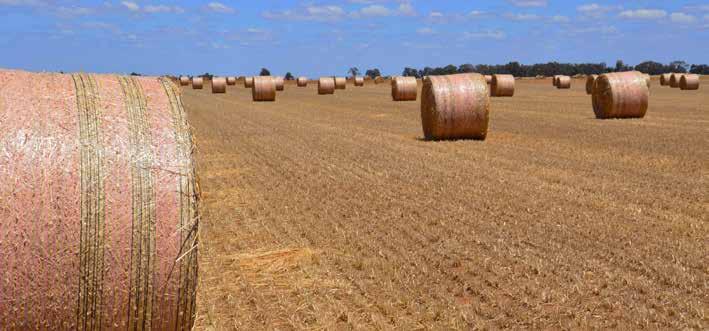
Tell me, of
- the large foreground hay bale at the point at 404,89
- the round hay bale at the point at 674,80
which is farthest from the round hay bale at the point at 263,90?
the round hay bale at the point at 674,80

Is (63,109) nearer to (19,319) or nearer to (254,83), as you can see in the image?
(19,319)

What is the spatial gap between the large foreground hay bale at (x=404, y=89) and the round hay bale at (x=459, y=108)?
20.5 metres

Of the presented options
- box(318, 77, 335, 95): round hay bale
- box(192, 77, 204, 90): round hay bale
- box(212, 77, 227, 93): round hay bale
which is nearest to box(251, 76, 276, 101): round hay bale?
box(318, 77, 335, 95): round hay bale

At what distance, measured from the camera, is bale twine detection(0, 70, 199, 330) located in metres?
4.30

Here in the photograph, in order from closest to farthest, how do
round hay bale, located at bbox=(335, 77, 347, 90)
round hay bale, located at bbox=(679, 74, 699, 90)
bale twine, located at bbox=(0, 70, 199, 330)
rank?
bale twine, located at bbox=(0, 70, 199, 330), round hay bale, located at bbox=(679, 74, 699, 90), round hay bale, located at bbox=(335, 77, 347, 90)

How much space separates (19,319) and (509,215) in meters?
5.93

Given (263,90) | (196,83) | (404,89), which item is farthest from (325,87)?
(196,83)

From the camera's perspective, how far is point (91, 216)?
14.4 feet

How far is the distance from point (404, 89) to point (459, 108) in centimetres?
2117

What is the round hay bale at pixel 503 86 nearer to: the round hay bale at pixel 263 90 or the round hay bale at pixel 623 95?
the round hay bale at pixel 263 90

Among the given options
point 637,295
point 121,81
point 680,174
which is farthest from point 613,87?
point 121,81

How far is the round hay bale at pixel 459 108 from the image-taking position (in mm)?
17297

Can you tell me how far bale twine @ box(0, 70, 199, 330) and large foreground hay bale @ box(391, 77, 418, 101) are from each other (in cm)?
3382

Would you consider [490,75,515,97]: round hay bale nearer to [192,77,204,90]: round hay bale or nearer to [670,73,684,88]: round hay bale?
[670,73,684,88]: round hay bale
